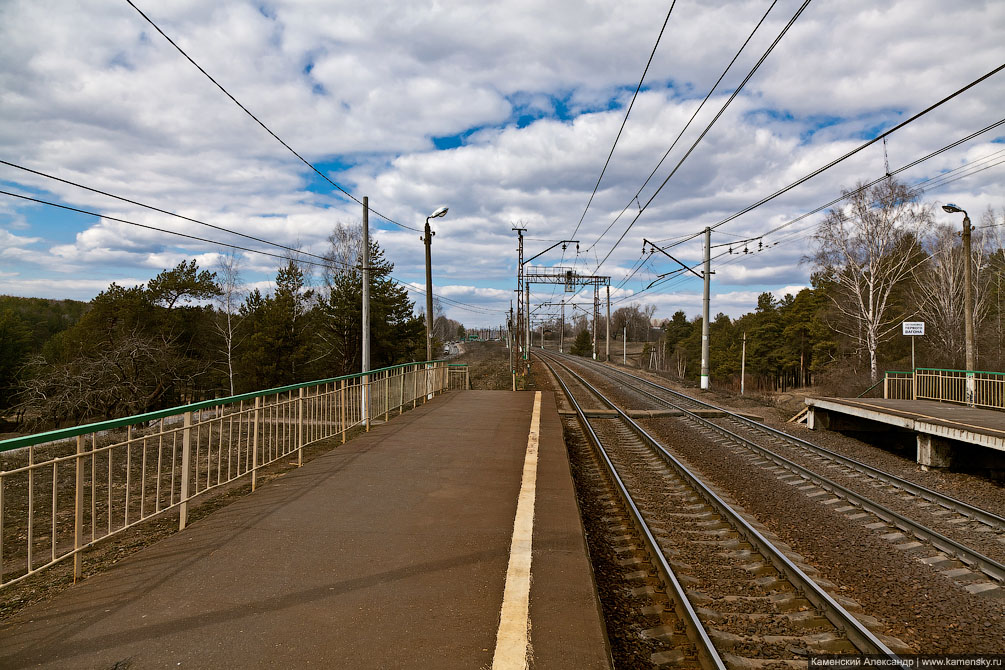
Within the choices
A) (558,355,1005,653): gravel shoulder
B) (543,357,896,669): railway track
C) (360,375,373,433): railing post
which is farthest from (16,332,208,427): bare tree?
(558,355,1005,653): gravel shoulder

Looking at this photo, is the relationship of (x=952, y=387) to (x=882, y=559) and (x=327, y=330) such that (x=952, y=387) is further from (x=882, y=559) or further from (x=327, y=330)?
(x=327, y=330)

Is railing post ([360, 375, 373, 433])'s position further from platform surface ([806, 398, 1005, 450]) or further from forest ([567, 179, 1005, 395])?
forest ([567, 179, 1005, 395])

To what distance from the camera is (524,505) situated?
5.97m

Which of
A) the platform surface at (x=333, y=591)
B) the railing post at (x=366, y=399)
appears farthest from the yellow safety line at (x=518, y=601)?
the railing post at (x=366, y=399)

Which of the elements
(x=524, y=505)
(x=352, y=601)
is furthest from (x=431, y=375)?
(x=352, y=601)

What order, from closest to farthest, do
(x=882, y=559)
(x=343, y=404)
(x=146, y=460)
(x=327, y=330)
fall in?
(x=882, y=559), (x=343, y=404), (x=146, y=460), (x=327, y=330)

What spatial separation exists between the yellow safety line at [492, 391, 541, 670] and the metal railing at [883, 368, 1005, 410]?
48.5ft

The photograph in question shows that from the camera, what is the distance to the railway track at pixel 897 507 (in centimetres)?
554

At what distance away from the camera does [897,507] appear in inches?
296

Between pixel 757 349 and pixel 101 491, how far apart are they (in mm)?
59516

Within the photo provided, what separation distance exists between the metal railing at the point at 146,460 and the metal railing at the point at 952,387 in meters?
14.8

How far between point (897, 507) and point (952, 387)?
1234 centimetres

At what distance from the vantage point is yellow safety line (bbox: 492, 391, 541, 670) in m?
3.02

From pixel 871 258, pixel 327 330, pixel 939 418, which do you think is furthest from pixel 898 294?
pixel 327 330
